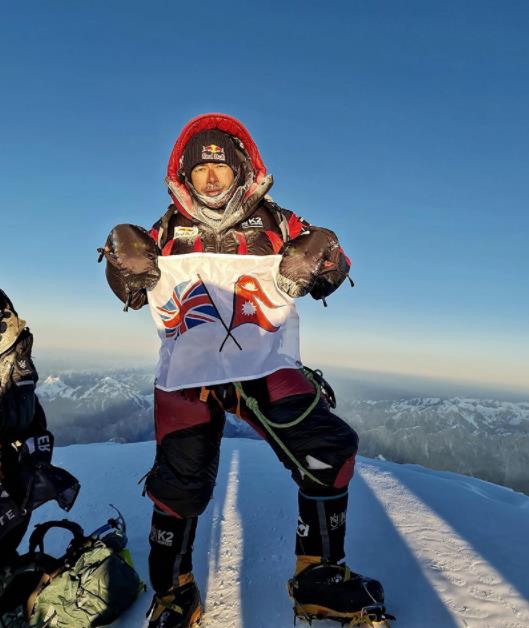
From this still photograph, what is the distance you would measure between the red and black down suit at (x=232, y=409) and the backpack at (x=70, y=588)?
187 millimetres

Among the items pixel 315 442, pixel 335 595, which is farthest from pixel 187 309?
pixel 335 595

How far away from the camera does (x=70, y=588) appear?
1.90m

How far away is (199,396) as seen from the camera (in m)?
2.16

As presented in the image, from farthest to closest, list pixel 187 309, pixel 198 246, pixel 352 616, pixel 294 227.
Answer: pixel 294 227, pixel 198 246, pixel 187 309, pixel 352 616

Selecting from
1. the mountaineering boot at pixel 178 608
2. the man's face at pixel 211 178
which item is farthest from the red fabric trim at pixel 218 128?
the mountaineering boot at pixel 178 608

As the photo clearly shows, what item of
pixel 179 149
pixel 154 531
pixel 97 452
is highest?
pixel 179 149

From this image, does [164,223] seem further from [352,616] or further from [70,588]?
[352,616]

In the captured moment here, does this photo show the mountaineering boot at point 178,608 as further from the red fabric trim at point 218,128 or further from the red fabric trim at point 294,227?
the red fabric trim at point 218,128

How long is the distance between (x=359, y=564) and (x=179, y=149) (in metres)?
2.80

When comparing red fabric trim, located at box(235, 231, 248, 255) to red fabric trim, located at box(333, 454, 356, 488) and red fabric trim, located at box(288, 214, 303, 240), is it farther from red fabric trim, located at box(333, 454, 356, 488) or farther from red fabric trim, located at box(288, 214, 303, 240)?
red fabric trim, located at box(333, 454, 356, 488)

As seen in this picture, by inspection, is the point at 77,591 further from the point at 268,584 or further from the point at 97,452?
the point at 97,452

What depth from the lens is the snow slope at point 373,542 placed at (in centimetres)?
202

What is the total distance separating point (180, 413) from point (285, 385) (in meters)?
0.57

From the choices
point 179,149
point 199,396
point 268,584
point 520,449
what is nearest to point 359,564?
point 268,584
